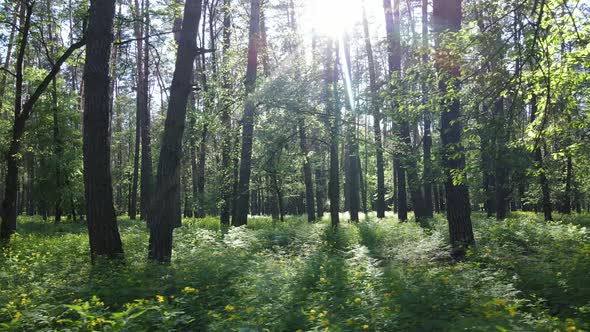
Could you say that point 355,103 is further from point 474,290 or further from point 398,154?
point 474,290

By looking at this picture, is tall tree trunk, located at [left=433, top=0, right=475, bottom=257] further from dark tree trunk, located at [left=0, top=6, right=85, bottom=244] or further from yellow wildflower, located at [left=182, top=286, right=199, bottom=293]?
dark tree trunk, located at [left=0, top=6, right=85, bottom=244]

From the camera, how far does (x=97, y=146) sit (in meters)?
8.06

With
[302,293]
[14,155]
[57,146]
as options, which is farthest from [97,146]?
[57,146]

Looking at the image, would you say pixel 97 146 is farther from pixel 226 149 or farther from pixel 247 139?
pixel 226 149

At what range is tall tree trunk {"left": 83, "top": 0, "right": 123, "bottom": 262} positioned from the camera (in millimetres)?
7973

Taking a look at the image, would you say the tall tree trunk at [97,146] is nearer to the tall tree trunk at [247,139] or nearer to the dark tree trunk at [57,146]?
the tall tree trunk at [247,139]

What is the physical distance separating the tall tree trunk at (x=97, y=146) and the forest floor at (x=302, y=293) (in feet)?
2.06

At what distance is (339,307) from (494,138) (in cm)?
410

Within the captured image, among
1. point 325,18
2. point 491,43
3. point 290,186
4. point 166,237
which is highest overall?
point 325,18

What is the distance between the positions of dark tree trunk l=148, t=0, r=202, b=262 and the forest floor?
1.59 ft

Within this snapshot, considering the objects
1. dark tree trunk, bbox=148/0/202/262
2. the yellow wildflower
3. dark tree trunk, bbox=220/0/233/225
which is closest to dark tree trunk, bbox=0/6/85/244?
dark tree trunk, bbox=220/0/233/225

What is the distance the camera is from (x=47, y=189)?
23.8 meters

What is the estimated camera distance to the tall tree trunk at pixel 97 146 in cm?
797

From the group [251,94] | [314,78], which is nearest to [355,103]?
[314,78]
